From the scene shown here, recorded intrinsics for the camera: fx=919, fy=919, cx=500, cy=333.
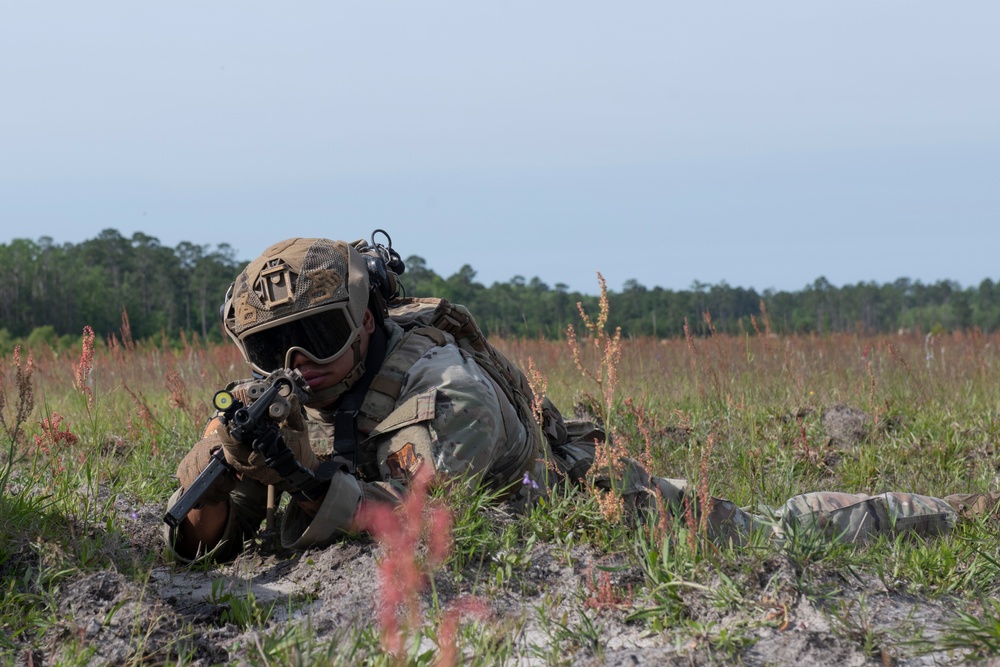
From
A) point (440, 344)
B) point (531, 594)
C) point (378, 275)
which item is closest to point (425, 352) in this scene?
point (440, 344)

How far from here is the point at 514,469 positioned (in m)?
3.77

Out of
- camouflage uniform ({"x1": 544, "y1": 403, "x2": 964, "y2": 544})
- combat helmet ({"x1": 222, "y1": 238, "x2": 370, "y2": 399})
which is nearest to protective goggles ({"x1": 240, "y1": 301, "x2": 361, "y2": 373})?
combat helmet ({"x1": 222, "y1": 238, "x2": 370, "y2": 399})

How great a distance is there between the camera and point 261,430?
10.2 feet

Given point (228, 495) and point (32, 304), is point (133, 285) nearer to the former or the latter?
point (32, 304)

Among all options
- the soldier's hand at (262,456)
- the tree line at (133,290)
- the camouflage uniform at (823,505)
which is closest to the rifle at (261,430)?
the soldier's hand at (262,456)

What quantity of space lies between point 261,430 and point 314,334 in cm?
57

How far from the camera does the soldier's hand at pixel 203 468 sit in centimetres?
341

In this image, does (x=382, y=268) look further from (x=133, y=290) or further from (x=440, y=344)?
(x=133, y=290)

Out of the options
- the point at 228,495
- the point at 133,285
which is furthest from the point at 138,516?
the point at 133,285

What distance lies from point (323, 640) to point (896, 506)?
101 inches

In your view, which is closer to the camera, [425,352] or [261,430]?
[261,430]

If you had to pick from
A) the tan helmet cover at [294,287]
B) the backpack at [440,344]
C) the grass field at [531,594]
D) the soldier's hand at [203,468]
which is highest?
the tan helmet cover at [294,287]

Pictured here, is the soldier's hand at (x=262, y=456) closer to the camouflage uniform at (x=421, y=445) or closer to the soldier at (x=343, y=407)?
the soldier at (x=343, y=407)

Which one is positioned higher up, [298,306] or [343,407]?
[298,306]
